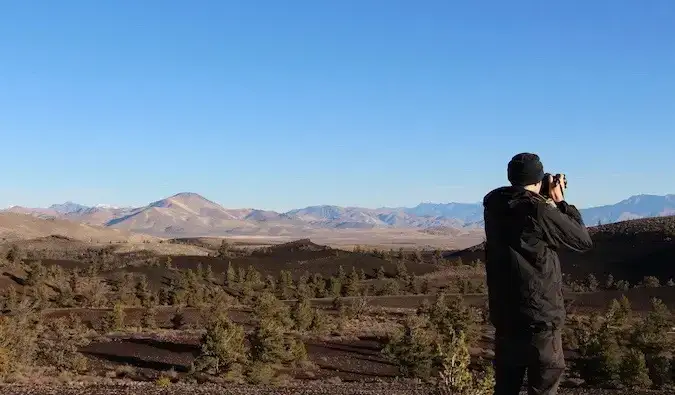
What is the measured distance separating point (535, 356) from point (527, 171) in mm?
1279

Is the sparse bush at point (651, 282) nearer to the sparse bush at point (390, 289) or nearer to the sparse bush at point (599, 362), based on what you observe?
the sparse bush at point (390, 289)

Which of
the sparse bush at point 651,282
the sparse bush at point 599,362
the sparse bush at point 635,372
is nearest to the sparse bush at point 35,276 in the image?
the sparse bush at point 599,362

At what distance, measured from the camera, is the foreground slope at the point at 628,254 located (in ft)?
302

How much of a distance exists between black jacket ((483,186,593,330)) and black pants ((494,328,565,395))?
8 cm

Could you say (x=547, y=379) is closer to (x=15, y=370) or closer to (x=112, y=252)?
(x=15, y=370)

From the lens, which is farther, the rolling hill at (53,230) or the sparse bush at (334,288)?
the rolling hill at (53,230)

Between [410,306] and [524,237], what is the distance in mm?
55124

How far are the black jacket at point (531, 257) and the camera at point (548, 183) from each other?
6.6 inches

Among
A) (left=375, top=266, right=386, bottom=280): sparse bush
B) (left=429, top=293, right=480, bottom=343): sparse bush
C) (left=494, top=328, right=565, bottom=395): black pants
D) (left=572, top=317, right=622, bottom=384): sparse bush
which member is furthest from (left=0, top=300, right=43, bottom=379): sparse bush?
(left=375, top=266, right=386, bottom=280): sparse bush

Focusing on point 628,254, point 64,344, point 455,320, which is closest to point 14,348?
point 64,344

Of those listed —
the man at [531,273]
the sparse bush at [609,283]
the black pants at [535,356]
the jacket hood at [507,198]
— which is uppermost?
the jacket hood at [507,198]

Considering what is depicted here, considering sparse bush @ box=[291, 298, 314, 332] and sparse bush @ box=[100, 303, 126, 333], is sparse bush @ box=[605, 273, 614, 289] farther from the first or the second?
sparse bush @ box=[100, 303, 126, 333]

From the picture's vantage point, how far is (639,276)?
89.9m

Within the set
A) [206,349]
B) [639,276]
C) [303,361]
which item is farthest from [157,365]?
[639,276]
